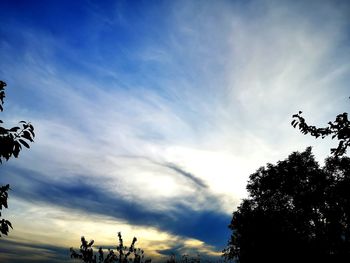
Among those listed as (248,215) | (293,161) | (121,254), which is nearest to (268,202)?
(248,215)

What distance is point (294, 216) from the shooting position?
35.1 m

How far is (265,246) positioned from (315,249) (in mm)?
5454

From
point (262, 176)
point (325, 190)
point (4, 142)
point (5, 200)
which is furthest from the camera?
point (262, 176)

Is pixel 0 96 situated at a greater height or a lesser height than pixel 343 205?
lesser

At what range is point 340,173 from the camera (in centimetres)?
3581

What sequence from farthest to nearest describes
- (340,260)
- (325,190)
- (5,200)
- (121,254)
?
(325,190) → (340,260) → (121,254) → (5,200)

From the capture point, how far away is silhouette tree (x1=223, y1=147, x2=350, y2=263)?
31766mm

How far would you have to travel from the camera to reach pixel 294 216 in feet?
115

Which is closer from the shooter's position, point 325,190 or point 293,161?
point 325,190

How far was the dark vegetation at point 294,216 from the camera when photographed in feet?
104

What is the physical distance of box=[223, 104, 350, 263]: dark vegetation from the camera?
104ft

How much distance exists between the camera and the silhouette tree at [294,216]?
1251 inches

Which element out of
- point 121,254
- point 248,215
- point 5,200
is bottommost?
point 121,254

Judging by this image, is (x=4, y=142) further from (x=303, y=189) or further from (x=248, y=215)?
(x=303, y=189)
